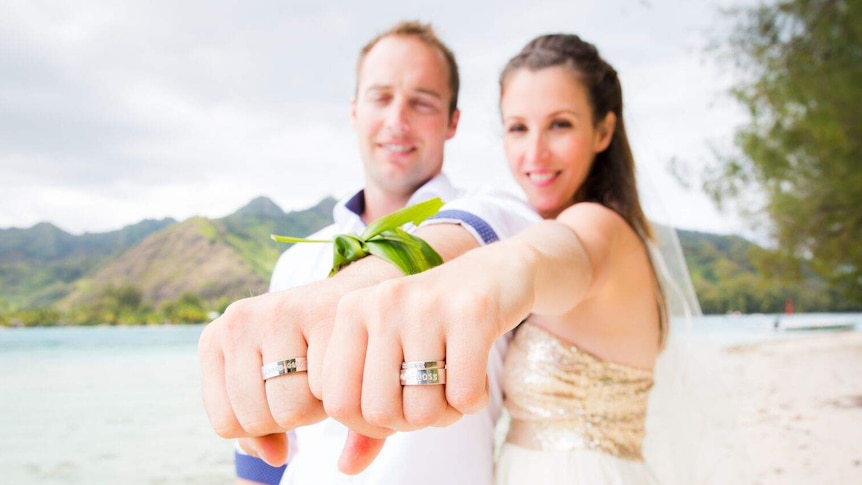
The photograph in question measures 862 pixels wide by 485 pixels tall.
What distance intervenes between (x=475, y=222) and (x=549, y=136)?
0.66 meters

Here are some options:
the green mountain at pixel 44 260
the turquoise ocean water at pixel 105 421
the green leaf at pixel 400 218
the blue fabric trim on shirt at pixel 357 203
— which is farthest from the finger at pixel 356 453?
the green mountain at pixel 44 260

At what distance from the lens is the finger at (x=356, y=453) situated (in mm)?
607

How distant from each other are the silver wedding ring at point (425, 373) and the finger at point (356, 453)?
0.44ft

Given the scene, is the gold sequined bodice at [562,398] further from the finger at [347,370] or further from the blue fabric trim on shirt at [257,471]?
the finger at [347,370]

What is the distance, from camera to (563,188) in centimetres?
169

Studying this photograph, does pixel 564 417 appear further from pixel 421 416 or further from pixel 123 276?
pixel 123 276

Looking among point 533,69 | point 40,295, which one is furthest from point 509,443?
point 40,295

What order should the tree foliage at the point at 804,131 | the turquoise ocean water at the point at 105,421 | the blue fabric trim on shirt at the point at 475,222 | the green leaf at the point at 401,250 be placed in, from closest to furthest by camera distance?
the green leaf at the point at 401,250 < the blue fabric trim on shirt at the point at 475,222 < the tree foliage at the point at 804,131 < the turquoise ocean water at the point at 105,421

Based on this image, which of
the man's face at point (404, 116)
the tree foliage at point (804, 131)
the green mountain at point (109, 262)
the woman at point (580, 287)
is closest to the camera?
the woman at point (580, 287)

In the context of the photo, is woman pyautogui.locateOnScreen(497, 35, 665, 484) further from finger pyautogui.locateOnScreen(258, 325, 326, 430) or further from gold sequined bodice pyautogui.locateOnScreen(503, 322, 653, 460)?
finger pyautogui.locateOnScreen(258, 325, 326, 430)

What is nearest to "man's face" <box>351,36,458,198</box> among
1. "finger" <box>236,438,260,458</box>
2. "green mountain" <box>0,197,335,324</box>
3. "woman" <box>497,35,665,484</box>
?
"woman" <box>497,35,665,484</box>

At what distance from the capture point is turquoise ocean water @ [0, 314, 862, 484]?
11.7 m

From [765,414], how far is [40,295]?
1393 inches

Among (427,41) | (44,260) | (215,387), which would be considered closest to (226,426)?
(215,387)
